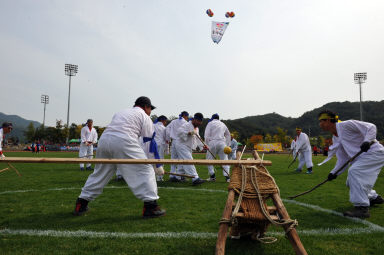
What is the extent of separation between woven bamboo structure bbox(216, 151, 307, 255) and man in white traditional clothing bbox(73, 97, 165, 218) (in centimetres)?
166

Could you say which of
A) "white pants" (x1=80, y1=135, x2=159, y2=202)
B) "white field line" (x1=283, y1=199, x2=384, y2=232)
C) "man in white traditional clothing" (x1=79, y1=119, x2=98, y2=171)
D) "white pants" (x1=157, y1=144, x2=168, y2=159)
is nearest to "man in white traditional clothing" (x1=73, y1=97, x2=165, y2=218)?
"white pants" (x1=80, y1=135, x2=159, y2=202)

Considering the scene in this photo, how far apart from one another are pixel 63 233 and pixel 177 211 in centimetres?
179

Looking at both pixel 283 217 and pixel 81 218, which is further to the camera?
pixel 81 218

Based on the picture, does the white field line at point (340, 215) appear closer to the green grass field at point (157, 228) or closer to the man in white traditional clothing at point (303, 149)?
the green grass field at point (157, 228)

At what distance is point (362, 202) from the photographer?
13.8 feet

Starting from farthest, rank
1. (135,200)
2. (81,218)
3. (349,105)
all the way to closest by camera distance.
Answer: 1. (349,105)
2. (135,200)
3. (81,218)

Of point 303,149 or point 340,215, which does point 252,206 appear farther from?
point 303,149

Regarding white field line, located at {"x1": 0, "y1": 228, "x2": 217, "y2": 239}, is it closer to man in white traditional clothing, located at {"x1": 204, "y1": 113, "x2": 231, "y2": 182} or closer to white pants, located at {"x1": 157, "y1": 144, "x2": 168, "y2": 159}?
man in white traditional clothing, located at {"x1": 204, "y1": 113, "x2": 231, "y2": 182}

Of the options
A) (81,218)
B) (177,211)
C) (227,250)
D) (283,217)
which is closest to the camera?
(283,217)

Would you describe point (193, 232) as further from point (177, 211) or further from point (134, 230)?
point (177, 211)

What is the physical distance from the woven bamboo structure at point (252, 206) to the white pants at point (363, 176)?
2.35 metres

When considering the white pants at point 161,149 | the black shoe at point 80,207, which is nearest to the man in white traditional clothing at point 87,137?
the white pants at point 161,149

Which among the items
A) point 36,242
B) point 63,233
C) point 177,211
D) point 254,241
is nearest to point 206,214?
point 177,211

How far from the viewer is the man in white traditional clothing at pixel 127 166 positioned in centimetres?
402
